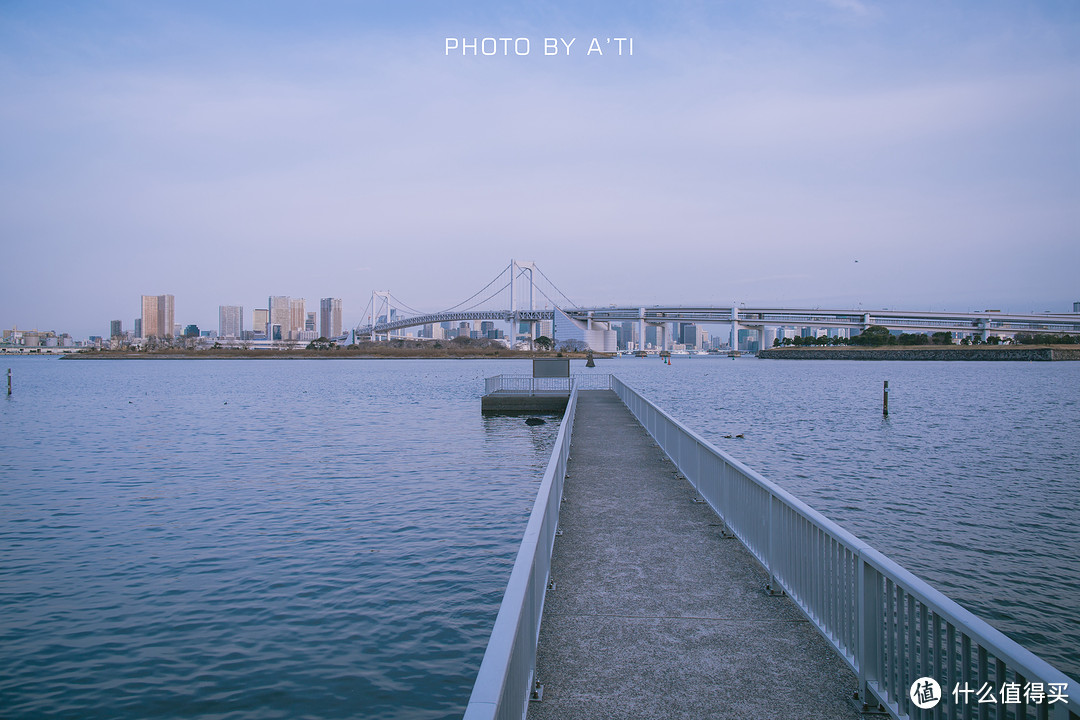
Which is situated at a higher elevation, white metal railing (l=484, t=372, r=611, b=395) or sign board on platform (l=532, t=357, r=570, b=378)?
sign board on platform (l=532, t=357, r=570, b=378)

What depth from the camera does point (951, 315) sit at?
139m

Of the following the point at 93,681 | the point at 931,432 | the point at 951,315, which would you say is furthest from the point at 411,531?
the point at 951,315

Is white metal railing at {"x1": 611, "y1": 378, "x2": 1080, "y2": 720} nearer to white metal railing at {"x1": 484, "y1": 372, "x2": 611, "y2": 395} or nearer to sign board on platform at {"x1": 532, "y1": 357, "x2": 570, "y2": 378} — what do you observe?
white metal railing at {"x1": 484, "y1": 372, "x2": 611, "y2": 395}

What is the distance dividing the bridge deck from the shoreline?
137651 millimetres

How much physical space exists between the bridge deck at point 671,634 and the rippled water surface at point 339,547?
1.58 metres

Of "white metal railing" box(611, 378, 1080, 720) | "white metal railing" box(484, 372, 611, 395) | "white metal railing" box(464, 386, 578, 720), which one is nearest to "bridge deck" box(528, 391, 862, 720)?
"white metal railing" box(611, 378, 1080, 720)

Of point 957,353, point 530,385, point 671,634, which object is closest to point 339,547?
point 671,634

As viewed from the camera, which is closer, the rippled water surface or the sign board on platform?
the rippled water surface

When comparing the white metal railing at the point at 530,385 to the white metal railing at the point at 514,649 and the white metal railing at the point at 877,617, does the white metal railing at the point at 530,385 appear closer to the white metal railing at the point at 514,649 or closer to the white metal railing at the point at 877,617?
the white metal railing at the point at 877,617

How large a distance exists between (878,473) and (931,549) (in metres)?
7.16

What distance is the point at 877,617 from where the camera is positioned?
3.93m

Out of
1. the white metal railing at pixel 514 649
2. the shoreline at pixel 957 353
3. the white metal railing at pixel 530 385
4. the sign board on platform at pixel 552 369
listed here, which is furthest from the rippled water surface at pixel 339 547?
the shoreline at pixel 957 353

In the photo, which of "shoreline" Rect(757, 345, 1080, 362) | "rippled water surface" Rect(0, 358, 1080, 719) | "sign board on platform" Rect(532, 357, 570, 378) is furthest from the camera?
"shoreline" Rect(757, 345, 1080, 362)

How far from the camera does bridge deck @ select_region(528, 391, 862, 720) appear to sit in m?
4.14
